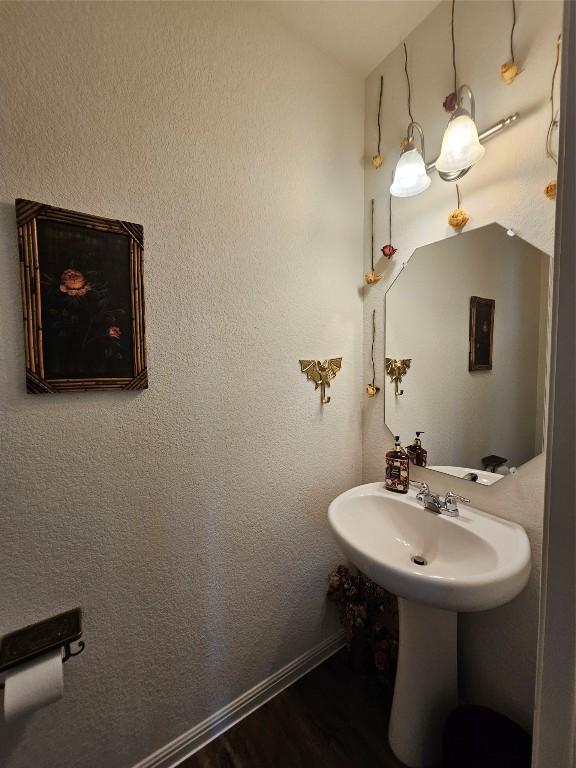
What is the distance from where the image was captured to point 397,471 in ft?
3.87

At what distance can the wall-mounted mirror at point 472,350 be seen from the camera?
896mm

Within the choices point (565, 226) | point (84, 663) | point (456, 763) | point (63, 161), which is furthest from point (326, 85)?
point (456, 763)

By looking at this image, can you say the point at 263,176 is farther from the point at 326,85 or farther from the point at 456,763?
the point at 456,763

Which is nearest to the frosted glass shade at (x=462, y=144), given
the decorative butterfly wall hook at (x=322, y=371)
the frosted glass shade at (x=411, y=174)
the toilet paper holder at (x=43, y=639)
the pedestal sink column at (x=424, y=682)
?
the frosted glass shade at (x=411, y=174)

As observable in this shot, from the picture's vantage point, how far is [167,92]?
90cm

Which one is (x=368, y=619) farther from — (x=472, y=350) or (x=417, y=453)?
(x=472, y=350)

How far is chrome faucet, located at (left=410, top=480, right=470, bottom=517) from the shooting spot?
1007 mm

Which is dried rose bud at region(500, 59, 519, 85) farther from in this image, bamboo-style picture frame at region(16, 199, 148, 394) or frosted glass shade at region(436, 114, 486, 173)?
bamboo-style picture frame at region(16, 199, 148, 394)

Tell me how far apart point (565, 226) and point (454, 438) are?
2.82 feet

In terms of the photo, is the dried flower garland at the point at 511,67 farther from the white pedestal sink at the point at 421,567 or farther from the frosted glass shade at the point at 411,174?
the white pedestal sink at the point at 421,567

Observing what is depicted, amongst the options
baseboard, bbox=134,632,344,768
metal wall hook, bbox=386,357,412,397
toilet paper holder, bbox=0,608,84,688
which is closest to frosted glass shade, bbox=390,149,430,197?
metal wall hook, bbox=386,357,412,397

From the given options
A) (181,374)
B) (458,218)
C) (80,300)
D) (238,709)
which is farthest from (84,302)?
(238,709)

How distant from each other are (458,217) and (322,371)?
716 mm

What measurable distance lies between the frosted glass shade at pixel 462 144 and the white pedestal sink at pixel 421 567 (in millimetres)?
1109
